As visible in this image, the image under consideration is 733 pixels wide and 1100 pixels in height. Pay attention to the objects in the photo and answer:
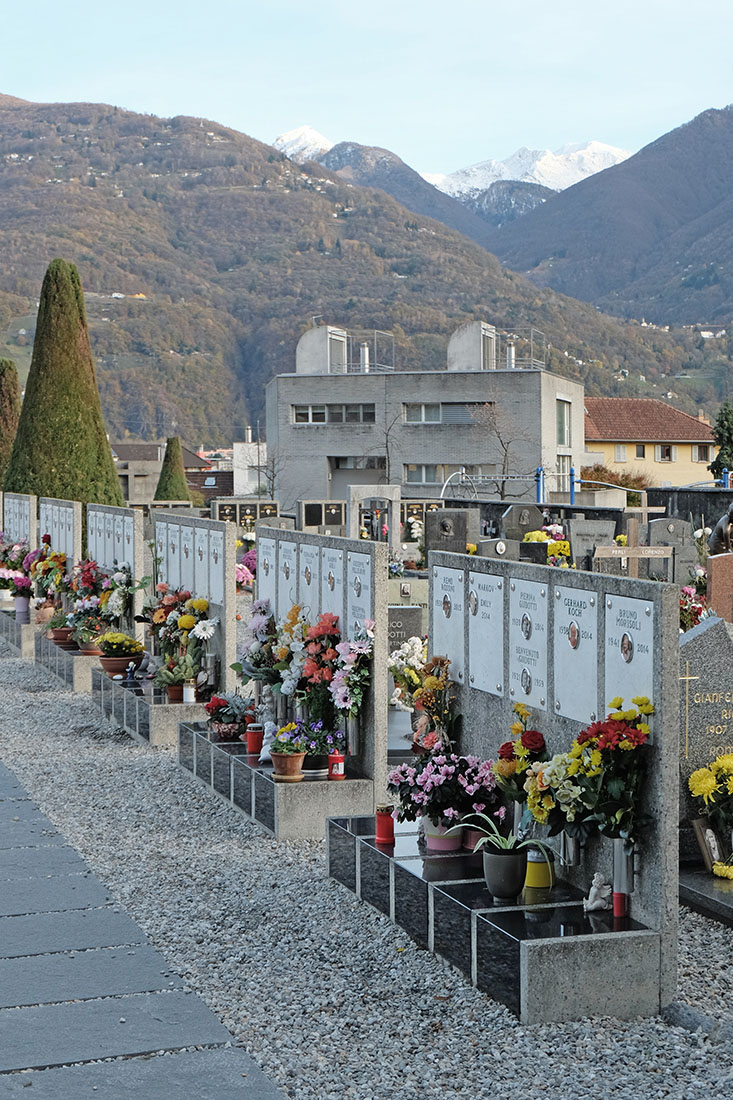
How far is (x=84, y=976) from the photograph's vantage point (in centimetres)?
531

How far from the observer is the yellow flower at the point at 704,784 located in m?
6.51

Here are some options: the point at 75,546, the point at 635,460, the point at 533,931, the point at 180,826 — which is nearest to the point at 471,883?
the point at 533,931

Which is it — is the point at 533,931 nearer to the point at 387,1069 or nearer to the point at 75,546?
the point at 387,1069

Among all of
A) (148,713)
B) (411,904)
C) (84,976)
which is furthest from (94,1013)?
(148,713)

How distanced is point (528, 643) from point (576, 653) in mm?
448

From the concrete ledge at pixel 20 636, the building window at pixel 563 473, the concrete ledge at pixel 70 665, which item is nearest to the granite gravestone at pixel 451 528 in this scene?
the concrete ledge at pixel 20 636

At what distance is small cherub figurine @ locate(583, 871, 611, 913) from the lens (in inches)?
208

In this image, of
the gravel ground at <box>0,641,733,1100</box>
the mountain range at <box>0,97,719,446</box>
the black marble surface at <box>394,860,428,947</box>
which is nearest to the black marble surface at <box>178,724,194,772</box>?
the gravel ground at <box>0,641,733,1100</box>

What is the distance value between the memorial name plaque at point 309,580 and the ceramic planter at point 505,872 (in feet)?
11.8

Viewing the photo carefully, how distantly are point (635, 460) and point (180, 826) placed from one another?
7451 centimetres

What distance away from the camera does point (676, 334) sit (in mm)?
135250

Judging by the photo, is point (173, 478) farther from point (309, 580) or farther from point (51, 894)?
point (51, 894)

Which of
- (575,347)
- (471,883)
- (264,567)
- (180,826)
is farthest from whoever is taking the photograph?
(575,347)

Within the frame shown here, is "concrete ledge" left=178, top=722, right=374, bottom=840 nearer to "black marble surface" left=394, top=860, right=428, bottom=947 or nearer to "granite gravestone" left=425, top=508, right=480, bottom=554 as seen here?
"black marble surface" left=394, top=860, right=428, bottom=947
